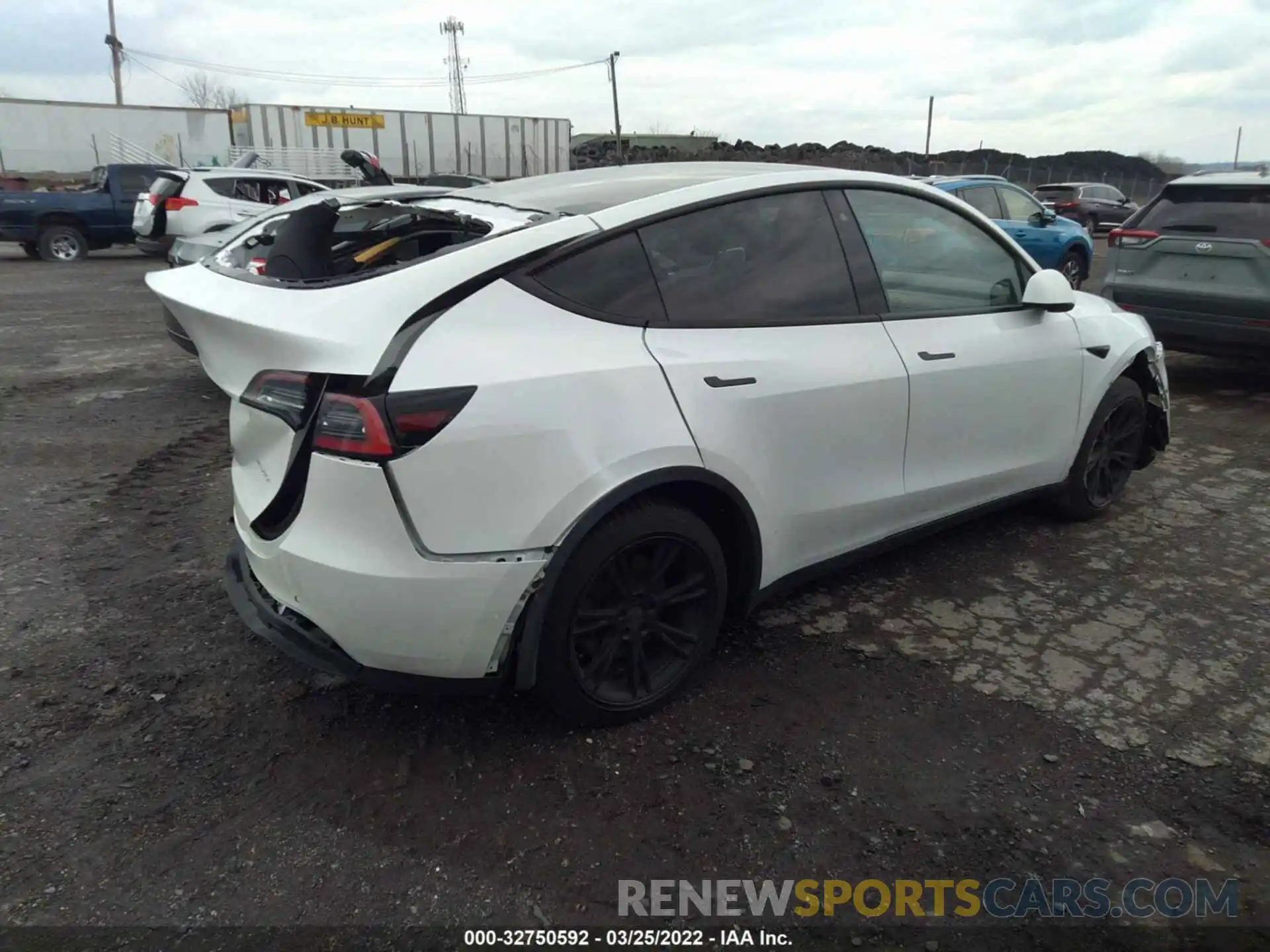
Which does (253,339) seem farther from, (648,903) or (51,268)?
(51,268)

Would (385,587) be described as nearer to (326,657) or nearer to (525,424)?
(326,657)

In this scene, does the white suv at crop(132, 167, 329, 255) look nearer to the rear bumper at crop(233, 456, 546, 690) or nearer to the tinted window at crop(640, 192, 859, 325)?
the tinted window at crop(640, 192, 859, 325)

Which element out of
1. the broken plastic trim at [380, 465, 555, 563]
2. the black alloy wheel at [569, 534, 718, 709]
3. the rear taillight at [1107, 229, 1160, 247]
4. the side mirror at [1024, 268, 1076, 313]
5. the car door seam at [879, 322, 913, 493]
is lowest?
the black alloy wheel at [569, 534, 718, 709]

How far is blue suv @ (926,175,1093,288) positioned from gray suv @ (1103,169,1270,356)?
3.15 m

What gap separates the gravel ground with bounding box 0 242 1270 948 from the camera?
2217mm

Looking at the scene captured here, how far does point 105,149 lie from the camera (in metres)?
31.4

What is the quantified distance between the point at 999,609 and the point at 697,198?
200 cm

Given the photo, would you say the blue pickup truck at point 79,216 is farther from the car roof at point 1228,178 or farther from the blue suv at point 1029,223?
the car roof at point 1228,178

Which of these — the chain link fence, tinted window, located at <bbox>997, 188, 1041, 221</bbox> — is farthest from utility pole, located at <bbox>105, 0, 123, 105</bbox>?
tinted window, located at <bbox>997, 188, 1041, 221</bbox>

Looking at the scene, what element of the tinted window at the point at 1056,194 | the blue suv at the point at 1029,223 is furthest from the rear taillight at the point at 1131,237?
the tinted window at the point at 1056,194

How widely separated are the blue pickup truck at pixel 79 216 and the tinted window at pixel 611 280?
625 inches

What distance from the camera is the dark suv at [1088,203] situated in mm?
22844

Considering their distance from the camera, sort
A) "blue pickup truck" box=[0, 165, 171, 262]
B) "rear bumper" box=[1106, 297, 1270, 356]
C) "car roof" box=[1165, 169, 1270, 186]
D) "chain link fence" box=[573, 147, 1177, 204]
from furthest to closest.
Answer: "chain link fence" box=[573, 147, 1177, 204]
"blue pickup truck" box=[0, 165, 171, 262]
"car roof" box=[1165, 169, 1270, 186]
"rear bumper" box=[1106, 297, 1270, 356]

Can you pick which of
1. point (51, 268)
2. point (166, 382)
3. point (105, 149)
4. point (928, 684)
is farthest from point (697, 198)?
point (105, 149)
